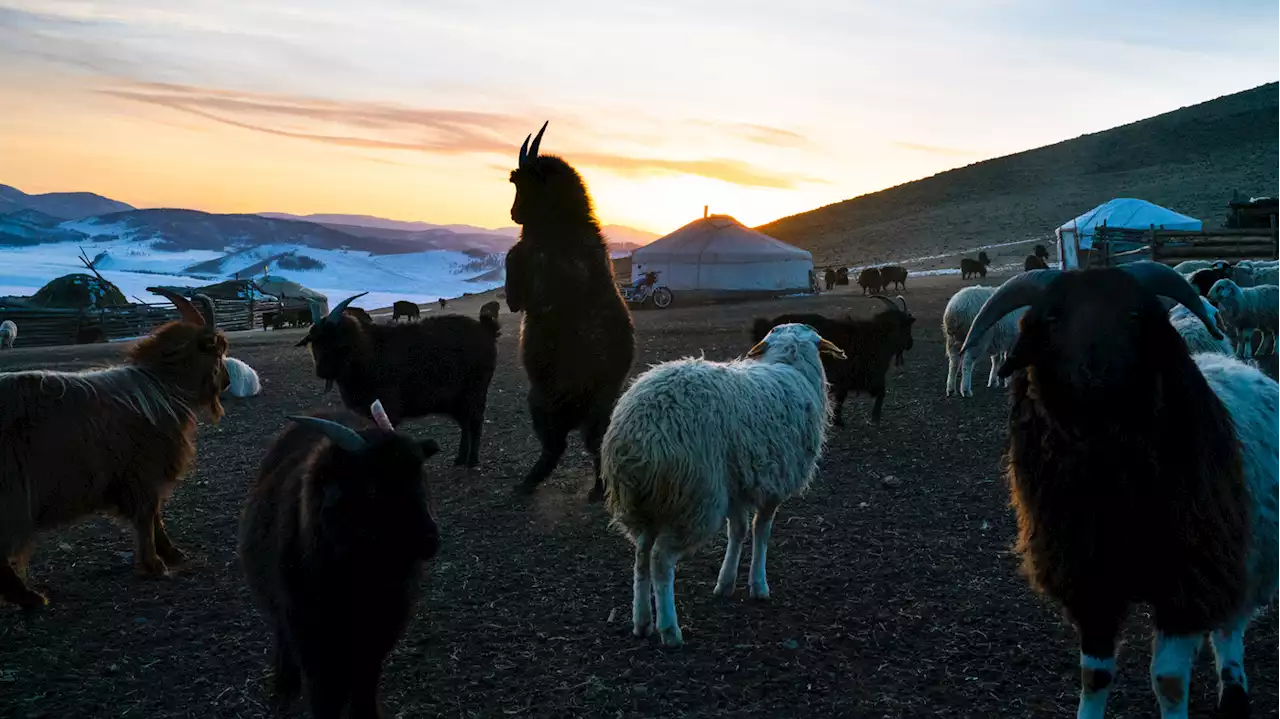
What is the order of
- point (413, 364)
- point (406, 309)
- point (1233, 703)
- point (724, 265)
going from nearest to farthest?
point (1233, 703) → point (413, 364) → point (406, 309) → point (724, 265)

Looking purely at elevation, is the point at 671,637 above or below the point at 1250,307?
below

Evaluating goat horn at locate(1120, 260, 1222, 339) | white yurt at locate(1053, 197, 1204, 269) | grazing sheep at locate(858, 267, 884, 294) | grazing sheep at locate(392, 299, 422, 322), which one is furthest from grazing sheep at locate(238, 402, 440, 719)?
grazing sheep at locate(858, 267, 884, 294)

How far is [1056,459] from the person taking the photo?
3729mm

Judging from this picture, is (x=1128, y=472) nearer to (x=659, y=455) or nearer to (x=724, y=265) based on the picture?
(x=659, y=455)

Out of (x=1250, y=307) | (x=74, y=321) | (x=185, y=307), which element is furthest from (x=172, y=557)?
(x=74, y=321)

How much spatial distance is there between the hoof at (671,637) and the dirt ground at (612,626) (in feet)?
0.19

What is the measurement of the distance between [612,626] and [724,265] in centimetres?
3459

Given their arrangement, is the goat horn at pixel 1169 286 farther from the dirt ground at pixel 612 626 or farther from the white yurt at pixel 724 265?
the white yurt at pixel 724 265

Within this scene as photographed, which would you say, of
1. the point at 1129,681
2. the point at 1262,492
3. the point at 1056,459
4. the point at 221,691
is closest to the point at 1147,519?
the point at 1056,459

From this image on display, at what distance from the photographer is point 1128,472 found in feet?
11.6

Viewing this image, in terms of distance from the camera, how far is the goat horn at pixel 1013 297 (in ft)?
11.9

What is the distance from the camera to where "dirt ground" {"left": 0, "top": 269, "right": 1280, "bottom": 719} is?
170 inches

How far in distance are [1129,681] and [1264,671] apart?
71cm

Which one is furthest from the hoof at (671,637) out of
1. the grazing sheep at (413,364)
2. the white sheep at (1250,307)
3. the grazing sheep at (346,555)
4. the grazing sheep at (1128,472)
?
the white sheep at (1250,307)
